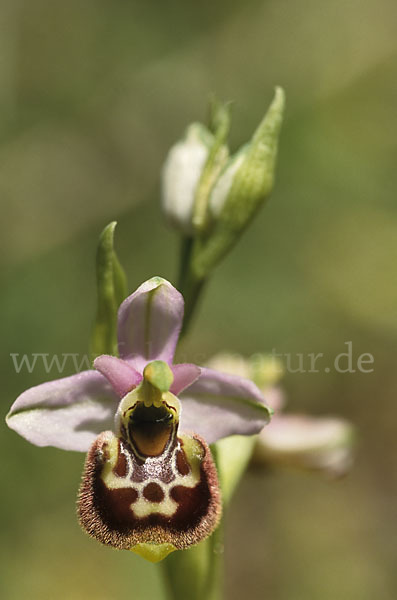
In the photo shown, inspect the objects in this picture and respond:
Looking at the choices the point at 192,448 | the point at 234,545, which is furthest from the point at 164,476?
the point at 234,545

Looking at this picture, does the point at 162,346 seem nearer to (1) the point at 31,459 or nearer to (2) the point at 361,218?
(1) the point at 31,459

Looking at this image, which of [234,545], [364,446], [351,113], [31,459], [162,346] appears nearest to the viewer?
[162,346]

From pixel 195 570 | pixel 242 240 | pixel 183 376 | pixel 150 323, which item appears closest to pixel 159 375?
pixel 183 376

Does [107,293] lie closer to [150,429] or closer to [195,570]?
[150,429]

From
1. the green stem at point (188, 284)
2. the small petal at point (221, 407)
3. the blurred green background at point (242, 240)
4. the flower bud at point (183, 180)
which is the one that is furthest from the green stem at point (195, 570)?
the blurred green background at point (242, 240)

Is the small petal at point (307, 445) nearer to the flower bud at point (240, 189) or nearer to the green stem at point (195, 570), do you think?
the green stem at point (195, 570)

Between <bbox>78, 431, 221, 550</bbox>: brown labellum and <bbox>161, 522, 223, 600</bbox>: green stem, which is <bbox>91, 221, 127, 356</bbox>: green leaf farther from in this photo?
<bbox>161, 522, 223, 600</bbox>: green stem

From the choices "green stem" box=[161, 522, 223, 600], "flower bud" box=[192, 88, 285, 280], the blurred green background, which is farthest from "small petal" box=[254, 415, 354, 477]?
the blurred green background
